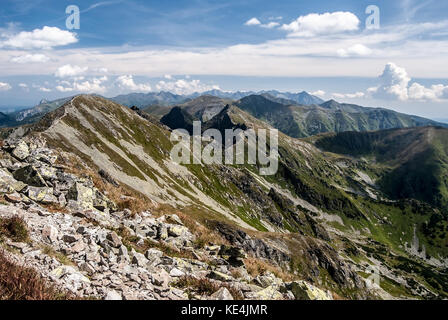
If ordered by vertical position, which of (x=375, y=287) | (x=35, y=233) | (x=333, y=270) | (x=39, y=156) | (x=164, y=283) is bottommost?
(x=375, y=287)

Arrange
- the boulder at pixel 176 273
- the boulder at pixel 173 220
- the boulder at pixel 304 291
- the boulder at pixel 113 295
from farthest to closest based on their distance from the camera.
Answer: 1. the boulder at pixel 173 220
2. the boulder at pixel 304 291
3. the boulder at pixel 176 273
4. the boulder at pixel 113 295

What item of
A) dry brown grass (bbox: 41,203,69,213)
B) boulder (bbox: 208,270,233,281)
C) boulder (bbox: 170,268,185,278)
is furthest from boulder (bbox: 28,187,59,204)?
boulder (bbox: 208,270,233,281)

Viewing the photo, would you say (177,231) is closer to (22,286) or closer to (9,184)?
(9,184)

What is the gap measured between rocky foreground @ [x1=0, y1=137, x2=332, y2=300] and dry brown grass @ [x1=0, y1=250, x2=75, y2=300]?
0.68 m

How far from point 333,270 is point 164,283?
431ft

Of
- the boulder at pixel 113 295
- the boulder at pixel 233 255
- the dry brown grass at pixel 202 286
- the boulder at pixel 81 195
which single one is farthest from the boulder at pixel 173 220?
the boulder at pixel 113 295

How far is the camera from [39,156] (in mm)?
26000

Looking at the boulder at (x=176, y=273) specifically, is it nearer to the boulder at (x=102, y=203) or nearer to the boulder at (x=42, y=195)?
the boulder at (x=102, y=203)

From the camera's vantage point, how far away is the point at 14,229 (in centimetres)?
1171

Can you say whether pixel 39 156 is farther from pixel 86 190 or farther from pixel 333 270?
pixel 333 270

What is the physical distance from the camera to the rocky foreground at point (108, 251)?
1043 centimetres

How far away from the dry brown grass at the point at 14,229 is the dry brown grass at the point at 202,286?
23.2 feet

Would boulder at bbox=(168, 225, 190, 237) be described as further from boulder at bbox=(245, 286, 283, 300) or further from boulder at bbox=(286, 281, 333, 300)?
boulder at bbox=(286, 281, 333, 300)
